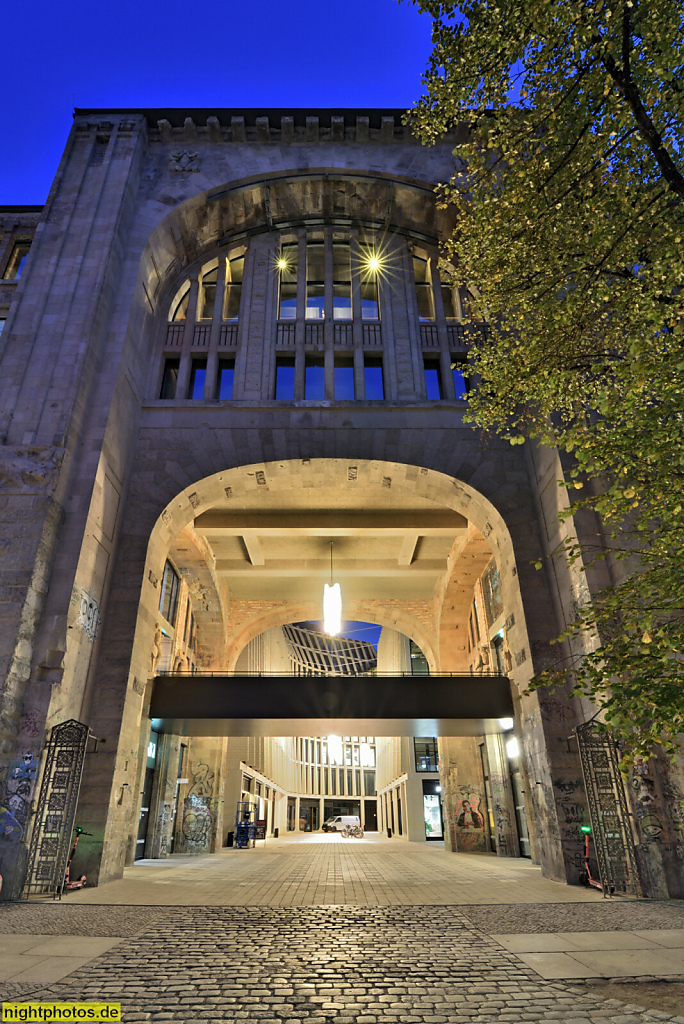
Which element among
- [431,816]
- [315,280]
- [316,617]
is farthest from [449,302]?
[431,816]

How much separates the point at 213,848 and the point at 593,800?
53.5ft

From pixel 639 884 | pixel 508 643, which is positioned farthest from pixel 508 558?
pixel 639 884

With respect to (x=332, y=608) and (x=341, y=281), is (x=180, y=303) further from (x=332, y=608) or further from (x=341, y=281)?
(x=332, y=608)

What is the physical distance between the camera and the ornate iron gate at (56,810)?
10289 millimetres

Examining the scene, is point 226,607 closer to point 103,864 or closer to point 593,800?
point 103,864

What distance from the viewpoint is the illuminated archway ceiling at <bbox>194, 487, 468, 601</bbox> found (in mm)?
19469

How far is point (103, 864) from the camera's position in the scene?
11422mm

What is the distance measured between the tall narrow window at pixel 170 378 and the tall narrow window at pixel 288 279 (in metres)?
3.63

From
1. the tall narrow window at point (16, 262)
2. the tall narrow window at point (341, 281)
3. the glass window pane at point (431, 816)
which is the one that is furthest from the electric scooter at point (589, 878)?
the glass window pane at point (431, 816)

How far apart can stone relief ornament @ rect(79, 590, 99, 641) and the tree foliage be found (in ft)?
29.2

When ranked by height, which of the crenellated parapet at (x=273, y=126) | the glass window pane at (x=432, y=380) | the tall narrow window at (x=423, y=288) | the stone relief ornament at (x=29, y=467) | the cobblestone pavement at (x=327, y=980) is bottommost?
the cobblestone pavement at (x=327, y=980)

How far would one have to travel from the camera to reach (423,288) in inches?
777

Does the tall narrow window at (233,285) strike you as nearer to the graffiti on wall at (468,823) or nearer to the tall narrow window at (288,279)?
the tall narrow window at (288,279)

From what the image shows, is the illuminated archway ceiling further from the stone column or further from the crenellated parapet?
the crenellated parapet
